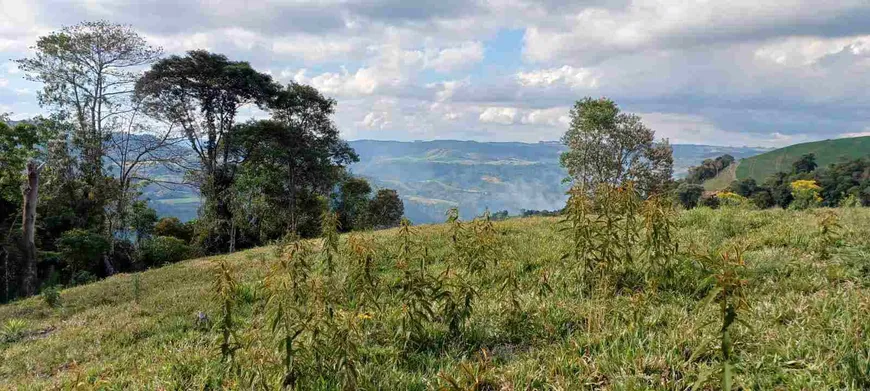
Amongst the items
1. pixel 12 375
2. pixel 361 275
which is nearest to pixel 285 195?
pixel 12 375

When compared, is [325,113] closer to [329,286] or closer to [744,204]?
[744,204]

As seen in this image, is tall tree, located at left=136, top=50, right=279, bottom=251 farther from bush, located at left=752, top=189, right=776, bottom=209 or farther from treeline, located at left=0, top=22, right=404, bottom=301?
bush, located at left=752, top=189, right=776, bottom=209

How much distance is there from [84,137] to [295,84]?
15.1m

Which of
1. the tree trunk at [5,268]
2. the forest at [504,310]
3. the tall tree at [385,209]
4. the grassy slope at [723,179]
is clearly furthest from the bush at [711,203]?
the grassy slope at [723,179]

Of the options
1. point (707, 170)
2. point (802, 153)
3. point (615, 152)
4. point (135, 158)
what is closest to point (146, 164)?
point (135, 158)

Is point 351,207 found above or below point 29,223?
below

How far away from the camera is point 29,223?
16891mm

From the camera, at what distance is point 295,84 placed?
1416 inches

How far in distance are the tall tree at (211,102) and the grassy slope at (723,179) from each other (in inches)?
4294

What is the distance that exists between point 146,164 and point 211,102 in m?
6.90

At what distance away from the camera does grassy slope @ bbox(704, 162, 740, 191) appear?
112 meters

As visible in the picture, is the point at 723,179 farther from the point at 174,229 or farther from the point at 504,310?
the point at 504,310

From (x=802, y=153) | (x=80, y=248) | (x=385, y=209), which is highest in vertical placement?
(x=802, y=153)

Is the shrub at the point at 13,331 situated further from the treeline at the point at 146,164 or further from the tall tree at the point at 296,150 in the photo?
the tall tree at the point at 296,150
